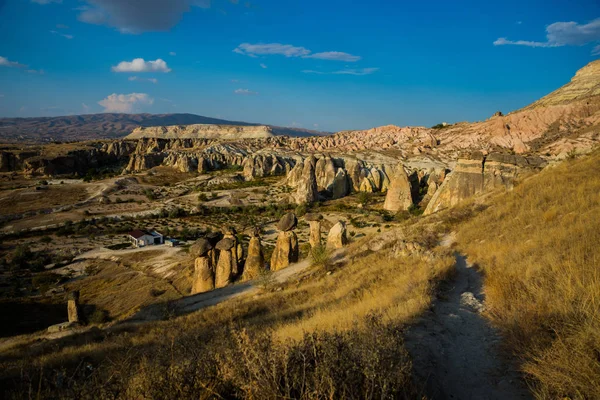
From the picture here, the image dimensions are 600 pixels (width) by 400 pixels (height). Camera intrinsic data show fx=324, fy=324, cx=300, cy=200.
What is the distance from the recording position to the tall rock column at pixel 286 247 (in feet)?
46.6

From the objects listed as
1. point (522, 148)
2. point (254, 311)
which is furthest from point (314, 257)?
point (522, 148)

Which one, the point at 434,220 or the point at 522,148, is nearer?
the point at 434,220

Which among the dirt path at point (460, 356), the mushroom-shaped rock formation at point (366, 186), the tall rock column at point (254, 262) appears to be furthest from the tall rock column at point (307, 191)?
the dirt path at point (460, 356)

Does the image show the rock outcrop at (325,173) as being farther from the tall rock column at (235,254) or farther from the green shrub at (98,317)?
the green shrub at (98,317)

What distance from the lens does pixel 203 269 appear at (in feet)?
45.3

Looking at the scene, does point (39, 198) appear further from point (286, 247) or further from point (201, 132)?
point (201, 132)

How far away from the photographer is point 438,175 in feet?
112

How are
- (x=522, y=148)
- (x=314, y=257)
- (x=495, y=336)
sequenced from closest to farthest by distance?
(x=495, y=336), (x=314, y=257), (x=522, y=148)

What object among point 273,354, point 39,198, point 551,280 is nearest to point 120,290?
point 273,354

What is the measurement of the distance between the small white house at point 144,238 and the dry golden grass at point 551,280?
69.5 feet

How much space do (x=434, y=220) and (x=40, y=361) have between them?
1152 centimetres

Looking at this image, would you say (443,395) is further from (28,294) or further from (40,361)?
(28,294)

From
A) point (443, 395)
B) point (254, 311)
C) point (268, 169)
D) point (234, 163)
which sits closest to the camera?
point (443, 395)

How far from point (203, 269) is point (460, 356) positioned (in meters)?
12.0
